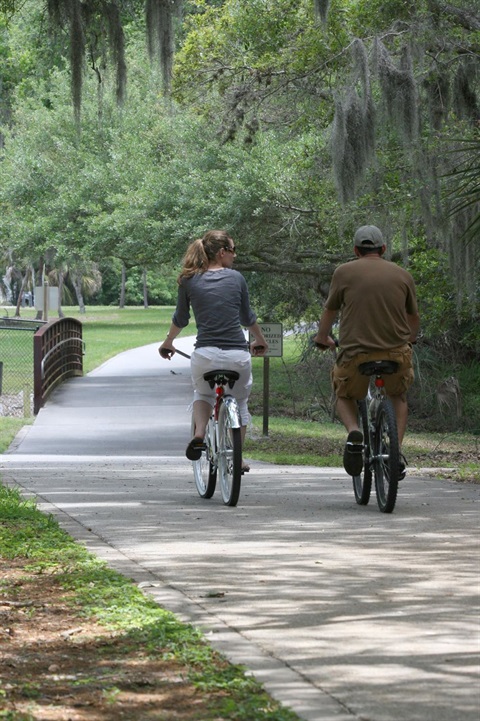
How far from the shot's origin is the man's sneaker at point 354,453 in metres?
8.98

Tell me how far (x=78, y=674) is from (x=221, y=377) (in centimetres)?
507

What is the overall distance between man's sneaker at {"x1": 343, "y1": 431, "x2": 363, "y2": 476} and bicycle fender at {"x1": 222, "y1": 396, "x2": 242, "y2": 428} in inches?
30.5

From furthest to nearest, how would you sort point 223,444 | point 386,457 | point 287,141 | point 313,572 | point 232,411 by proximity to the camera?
point 287,141 < point 223,444 < point 232,411 < point 386,457 < point 313,572

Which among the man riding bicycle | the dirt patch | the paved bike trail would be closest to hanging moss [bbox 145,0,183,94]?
the paved bike trail

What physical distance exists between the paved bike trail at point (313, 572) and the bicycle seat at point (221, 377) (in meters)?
0.86

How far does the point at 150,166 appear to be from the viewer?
30.8 m

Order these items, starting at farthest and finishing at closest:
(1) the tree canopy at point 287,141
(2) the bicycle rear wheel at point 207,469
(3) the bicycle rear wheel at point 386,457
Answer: (1) the tree canopy at point 287,141 → (2) the bicycle rear wheel at point 207,469 → (3) the bicycle rear wheel at point 386,457

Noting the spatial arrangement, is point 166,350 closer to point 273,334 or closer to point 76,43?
point 76,43

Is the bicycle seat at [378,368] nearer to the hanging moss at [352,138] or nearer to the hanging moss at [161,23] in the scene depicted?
the hanging moss at [161,23]

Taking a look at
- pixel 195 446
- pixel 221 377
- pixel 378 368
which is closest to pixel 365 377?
pixel 378 368

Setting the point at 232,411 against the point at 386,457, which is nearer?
the point at 386,457

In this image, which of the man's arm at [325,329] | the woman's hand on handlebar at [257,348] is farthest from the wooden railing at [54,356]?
the man's arm at [325,329]

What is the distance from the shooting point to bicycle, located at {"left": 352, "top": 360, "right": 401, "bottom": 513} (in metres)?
8.59

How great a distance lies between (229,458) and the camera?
30.6ft
